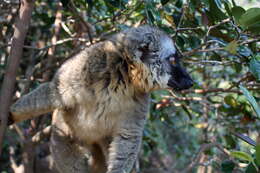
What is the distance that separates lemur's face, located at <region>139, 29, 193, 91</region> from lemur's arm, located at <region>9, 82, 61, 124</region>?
0.93 meters

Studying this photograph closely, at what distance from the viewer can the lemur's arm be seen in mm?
3271

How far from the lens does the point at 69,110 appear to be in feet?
11.9

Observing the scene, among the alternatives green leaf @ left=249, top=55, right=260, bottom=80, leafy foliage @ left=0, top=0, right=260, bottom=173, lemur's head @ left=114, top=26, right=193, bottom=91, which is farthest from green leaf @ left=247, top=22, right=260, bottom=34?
lemur's head @ left=114, top=26, right=193, bottom=91

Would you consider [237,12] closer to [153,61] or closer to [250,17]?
[250,17]

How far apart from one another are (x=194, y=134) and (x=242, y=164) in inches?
222

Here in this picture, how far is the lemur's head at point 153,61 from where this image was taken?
11.2 feet

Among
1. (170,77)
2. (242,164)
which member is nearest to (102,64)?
(170,77)

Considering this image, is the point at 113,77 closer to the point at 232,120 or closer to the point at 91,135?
the point at 91,135

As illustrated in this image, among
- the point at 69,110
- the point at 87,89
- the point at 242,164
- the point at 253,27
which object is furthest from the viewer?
the point at 242,164

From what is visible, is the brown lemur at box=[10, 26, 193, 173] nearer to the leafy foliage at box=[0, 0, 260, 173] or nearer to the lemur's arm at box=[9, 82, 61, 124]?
the lemur's arm at box=[9, 82, 61, 124]

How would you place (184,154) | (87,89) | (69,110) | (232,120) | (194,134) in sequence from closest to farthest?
(87,89)
(69,110)
(232,120)
(184,154)
(194,134)

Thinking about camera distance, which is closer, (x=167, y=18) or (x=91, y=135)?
(x=91, y=135)

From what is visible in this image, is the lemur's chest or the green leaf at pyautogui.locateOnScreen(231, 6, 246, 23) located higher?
the green leaf at pyautogui.locateOnScreen(231, 6, 246, 23)

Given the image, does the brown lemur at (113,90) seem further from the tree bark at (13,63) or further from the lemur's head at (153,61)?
the tree bark at (13,63)
